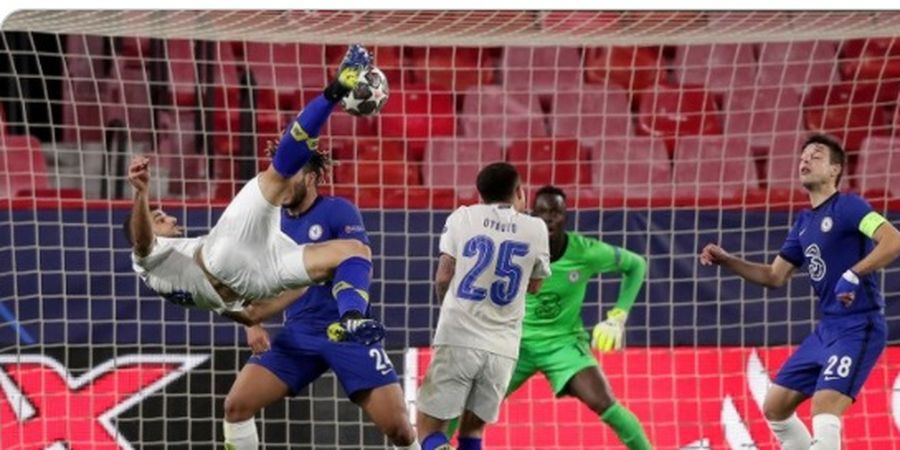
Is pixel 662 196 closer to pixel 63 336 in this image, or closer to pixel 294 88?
pixel 294 88

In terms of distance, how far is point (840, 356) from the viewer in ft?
27.6

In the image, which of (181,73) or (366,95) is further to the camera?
(181,73)

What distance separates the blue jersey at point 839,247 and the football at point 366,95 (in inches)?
91.1

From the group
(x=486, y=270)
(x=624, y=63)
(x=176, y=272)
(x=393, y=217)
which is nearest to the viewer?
(x=176, y=272)

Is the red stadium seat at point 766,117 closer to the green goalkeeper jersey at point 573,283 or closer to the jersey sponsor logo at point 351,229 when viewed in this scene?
the green goalkeeper jersey at point 573,283

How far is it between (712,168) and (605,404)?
2672 millimetres

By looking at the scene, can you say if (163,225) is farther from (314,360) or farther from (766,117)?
(766,117)

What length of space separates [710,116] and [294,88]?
8.76 feet

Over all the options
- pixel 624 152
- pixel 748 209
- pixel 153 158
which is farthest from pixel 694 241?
pixel 153 158

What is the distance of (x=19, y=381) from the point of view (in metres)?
9.93

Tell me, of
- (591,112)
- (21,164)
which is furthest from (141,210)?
(591,112)

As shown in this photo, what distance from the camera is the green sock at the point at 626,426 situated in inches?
365

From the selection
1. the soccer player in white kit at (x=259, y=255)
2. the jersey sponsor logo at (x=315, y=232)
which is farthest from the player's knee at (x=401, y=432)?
the jersey sponsor logo at (x=315, y=232)

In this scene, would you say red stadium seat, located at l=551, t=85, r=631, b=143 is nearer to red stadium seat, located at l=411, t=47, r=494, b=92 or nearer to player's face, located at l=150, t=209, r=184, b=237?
red stadium seat, located at l=411, t=47, r=494, b=92
